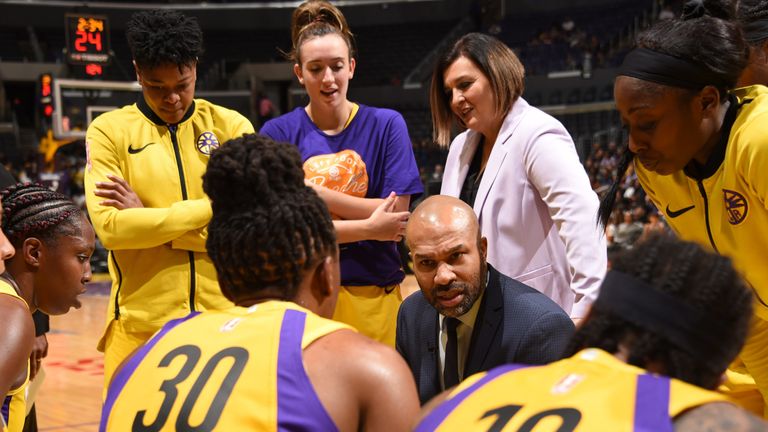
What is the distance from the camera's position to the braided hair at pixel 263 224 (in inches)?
70.2

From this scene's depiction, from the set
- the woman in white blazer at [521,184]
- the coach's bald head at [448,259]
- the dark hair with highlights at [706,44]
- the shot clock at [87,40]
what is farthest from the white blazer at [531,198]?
the shot clock at [87,40]

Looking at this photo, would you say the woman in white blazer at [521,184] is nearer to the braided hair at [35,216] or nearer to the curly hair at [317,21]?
the curly hair at [317,21]

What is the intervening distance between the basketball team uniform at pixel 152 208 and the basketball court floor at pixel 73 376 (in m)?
2.90

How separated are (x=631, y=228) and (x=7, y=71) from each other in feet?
57.0

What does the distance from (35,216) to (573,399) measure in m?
2.05

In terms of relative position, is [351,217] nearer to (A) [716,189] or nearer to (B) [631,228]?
(A) [716,189]

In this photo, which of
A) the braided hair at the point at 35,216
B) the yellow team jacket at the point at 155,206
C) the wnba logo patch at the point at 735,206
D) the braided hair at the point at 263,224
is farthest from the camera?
the yellow team jacket at the point at 155,206

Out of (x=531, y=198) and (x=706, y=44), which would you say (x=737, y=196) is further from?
(x=531, y=198)

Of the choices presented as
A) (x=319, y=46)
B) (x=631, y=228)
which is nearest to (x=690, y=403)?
(x=319, y=46)

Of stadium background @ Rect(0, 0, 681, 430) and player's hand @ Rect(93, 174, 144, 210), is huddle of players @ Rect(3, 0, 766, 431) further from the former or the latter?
stadium background @ Rect(0, 0, 681, 430)

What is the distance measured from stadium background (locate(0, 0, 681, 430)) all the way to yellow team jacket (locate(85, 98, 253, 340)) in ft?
42.7

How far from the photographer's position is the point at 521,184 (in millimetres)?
3125

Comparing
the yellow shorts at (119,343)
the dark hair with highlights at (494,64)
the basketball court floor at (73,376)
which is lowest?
the basketball court floor at (73,376)

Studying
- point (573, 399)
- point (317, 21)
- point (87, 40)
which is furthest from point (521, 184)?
point (87, 40)
